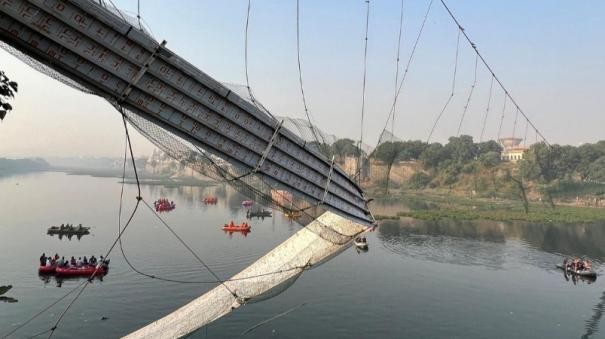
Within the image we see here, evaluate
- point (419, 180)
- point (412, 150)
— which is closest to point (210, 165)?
point (419, 180)

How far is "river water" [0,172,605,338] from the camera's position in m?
27.8

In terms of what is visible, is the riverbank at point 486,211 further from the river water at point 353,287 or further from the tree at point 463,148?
the tree at point 463,148

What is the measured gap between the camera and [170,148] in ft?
43.6

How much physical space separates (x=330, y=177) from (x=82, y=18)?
9.34 meters

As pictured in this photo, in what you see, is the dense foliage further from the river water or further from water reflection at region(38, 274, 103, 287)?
water reflection at region(38, 274, 103, 287)

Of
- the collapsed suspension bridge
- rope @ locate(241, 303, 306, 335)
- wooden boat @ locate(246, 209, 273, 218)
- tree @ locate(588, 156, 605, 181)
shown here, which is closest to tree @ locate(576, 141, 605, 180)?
tree @ locate(588, 156, 605, 181)

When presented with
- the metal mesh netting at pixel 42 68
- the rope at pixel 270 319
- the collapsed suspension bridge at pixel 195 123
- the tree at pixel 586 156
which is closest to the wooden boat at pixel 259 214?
the rope at pixel 270 319

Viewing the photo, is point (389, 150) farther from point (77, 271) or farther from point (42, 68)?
point (77, 271)

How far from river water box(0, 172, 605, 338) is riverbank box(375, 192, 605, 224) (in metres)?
14.0

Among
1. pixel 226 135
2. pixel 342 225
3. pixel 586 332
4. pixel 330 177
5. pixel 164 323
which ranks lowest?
pixel 586 332

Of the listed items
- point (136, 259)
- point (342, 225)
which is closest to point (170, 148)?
point (342, 225)

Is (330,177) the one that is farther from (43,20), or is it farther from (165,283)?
(165,283)

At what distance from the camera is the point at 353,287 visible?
121 feet

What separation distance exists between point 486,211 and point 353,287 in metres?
64.8
